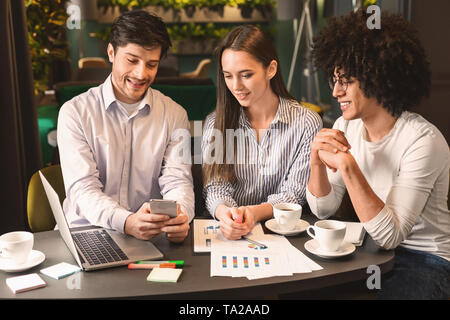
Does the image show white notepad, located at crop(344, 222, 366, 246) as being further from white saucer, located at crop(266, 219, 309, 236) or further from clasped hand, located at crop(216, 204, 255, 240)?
clasped hand, located at crop(216, 204, 255, 240)

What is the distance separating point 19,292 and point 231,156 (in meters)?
0.95

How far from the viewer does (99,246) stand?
1.33 m

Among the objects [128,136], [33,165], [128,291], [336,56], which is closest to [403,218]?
[336,56]

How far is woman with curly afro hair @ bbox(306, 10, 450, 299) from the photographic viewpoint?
4.62 ft

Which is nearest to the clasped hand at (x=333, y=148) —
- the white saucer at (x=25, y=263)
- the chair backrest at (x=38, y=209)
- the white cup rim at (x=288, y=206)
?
the white cup rim at (x=288, y=206)

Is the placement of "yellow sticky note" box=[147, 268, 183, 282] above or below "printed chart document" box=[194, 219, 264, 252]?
above

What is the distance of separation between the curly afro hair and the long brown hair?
32 cm

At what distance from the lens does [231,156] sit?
184cm

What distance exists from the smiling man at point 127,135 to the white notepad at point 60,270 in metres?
0.39

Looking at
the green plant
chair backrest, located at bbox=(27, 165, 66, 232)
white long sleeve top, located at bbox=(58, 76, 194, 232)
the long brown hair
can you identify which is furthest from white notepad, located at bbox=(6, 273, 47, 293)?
the green plant

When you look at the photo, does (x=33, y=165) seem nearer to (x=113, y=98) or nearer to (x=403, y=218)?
(x=113, y=98)

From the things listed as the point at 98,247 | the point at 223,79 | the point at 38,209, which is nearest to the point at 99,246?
the point at 98,247

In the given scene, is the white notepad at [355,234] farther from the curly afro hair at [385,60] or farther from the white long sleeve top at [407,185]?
the curly afro hair at [385,60]

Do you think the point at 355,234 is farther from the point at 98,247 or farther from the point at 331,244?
the point at 98,247
